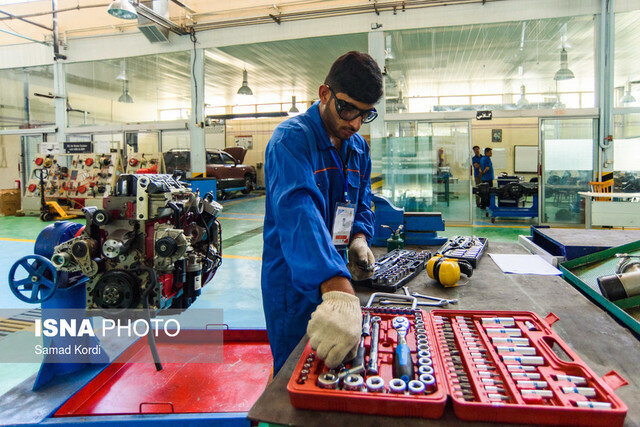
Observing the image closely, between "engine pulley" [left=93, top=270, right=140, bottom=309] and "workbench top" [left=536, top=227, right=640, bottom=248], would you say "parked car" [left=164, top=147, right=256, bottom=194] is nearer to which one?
"engine pulley" [left=93, top=270, right=140, bottom=309]

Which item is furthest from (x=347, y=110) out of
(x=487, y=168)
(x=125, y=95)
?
(x=125, y=95)

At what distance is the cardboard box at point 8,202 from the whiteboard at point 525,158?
15406mm

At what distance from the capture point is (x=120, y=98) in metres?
11.3

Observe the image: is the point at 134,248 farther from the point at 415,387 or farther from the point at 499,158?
the point at 499,158

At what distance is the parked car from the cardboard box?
135 inches

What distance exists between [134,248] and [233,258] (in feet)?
10.1

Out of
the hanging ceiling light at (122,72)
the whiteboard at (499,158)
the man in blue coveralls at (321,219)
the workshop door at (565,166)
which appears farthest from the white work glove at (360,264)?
the whiteboard at (499,158)

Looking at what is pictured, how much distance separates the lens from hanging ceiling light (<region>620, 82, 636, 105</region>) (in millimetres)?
7511

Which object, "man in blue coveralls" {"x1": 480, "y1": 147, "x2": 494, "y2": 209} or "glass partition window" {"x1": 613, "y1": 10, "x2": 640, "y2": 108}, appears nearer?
"glass partition window" {"x1": 613, "y1": 10, "x2": 640, "y2": 108}

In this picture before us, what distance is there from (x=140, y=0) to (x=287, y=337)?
9.04 meters

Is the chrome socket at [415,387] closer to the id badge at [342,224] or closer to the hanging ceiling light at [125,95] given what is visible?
the id badge at [342,224]

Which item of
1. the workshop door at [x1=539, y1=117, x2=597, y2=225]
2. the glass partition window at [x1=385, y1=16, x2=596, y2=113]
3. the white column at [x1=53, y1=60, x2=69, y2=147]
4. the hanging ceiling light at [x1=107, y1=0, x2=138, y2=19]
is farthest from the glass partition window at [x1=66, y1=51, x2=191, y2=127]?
the workshop door at [x1=539, y1=117, x2=597, y2=225]

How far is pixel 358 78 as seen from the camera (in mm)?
1330

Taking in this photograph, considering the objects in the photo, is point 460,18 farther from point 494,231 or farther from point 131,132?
point 131,132
